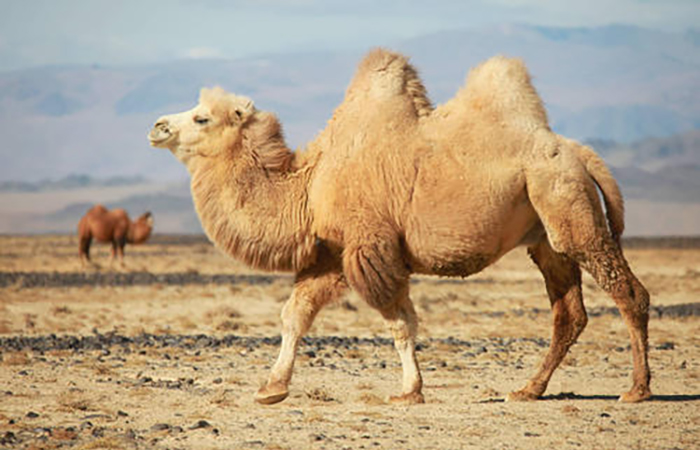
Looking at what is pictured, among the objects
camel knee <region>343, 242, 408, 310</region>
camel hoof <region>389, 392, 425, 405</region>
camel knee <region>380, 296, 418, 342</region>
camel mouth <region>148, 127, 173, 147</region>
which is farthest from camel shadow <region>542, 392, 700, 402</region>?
camel mouth <region>148, 127, 173, 147</region>

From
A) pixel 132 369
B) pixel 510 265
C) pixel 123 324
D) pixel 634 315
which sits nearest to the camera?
pixel 634 315

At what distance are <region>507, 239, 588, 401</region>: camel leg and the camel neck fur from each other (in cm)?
201

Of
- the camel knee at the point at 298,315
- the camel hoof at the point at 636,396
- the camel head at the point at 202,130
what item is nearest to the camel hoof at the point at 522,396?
the camel hoof at the point at 636,396

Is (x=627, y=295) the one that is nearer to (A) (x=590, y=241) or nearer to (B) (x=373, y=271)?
(A) (x=590, y=241)

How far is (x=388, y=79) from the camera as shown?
361 inches

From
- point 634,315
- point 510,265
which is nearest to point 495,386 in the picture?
point 634,315

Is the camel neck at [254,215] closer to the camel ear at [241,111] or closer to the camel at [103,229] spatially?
the camel ear at [241,111]

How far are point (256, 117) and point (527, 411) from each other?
3254 millimetres

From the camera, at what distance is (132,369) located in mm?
11234

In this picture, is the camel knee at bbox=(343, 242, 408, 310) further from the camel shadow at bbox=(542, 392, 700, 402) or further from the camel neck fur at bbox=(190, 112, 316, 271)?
the camel shadow at bbox=(542, 392, 700, 402)

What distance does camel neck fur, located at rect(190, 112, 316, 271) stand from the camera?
9.04 m

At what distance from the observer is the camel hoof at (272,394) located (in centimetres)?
Result: 880

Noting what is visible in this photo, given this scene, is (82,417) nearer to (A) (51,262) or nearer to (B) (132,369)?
(B) (132,369)

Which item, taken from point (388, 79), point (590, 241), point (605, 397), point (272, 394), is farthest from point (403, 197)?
point (605, 397)
